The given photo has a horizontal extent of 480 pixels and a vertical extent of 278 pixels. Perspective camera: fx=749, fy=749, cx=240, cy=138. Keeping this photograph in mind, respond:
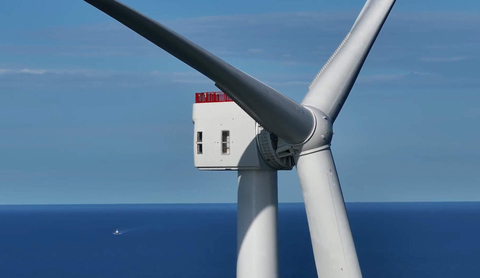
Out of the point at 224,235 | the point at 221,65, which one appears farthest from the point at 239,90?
the point at 224,235

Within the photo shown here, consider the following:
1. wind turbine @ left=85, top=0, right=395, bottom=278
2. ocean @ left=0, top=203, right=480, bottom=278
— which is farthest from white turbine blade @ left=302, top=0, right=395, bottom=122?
ocean @ left=0, top=203, right=480, bottom=278

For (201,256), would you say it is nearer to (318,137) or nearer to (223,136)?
(223,136)

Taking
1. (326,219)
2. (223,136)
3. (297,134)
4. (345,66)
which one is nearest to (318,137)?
(297,134)

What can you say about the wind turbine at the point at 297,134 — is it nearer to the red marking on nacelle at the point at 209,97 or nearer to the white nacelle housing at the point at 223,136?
the white nacelle housing at the point at 223,136

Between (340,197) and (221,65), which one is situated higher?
(221,65)

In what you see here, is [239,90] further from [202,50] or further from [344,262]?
[344,262]

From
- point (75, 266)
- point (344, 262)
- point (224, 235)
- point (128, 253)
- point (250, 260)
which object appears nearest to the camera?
point (344, 262)

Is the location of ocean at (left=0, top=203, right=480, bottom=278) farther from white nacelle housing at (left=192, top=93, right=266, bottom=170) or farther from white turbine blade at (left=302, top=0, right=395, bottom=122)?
white turbine blade at (left=302, top=0, right=395, bottom=122)
